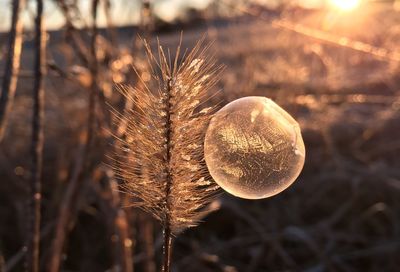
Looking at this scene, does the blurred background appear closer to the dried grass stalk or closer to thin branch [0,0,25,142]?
thin branch [0,0,25,142]

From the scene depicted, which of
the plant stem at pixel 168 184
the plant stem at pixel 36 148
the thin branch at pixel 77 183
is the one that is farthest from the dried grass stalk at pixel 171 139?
the thin branch at pixel 77 183

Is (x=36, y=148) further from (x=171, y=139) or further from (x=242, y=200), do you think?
(x=242, y=200)

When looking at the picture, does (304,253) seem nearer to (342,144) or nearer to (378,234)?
(378,234)

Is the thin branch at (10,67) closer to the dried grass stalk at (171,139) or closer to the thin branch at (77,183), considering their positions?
the thin branch at (77,183)

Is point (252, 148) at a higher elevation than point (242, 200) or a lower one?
higher

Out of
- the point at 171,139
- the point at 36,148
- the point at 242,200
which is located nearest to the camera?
the point at 171,139

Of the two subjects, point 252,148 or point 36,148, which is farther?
point 36,148

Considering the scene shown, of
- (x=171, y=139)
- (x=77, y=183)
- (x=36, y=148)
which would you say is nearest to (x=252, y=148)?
(x=171, y=139)

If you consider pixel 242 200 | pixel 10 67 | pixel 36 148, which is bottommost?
pixel 242 200
